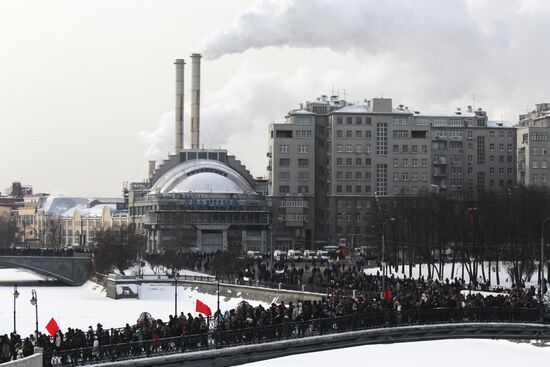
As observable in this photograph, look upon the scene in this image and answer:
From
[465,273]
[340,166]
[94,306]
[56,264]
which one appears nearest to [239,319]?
[94,306]

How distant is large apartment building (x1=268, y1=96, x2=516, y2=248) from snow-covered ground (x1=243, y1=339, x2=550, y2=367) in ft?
250

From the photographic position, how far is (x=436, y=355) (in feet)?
186

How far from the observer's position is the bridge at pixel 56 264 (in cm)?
11281

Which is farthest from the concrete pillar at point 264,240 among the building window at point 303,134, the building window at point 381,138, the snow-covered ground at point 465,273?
the snow-covered ground at point 465,273

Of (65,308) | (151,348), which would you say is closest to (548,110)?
(65,308)

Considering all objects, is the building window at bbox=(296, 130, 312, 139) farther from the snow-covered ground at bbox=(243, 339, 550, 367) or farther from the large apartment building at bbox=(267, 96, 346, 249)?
the snow-covered ground at bbox=(243, 339, 550, 367)

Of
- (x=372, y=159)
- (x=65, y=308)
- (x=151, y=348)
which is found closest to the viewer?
(x=151, y=348)

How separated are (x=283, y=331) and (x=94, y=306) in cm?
4570

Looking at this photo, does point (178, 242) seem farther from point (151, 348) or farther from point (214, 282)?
point (151, 348)

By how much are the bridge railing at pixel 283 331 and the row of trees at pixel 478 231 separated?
26775 millimetres

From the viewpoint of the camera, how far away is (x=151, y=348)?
3834 centimetres

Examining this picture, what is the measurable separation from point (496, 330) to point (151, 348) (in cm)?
1631

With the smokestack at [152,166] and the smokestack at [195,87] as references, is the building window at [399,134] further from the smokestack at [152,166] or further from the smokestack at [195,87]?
the smokestack at [152,166]

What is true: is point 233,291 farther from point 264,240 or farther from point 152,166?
point 152,166
